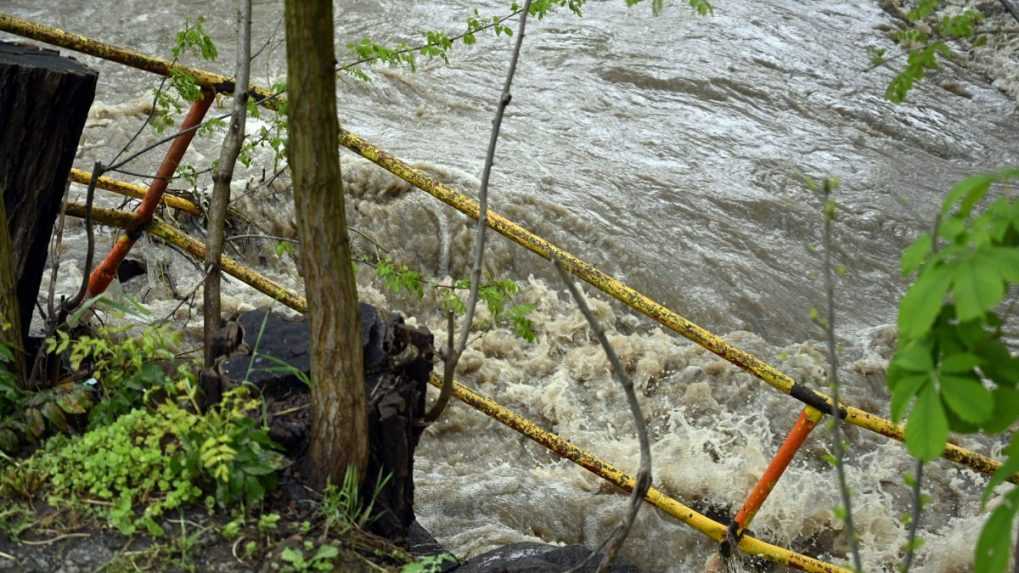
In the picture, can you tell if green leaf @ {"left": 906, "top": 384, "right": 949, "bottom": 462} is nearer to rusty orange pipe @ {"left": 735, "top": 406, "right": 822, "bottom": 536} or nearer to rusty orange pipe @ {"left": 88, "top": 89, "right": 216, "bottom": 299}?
rusty orange pipe @ {"left": 735, "top": 406, "right": 822, "bottom": 536}

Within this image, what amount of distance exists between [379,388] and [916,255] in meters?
1.56

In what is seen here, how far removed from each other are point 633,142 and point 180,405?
17.5 ft

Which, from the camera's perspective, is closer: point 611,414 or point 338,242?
point 338,242

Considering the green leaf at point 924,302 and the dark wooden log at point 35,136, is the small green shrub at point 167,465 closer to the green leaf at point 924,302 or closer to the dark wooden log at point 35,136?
the dark wooden log at point 35,136

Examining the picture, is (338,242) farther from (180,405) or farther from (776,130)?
(776,130)

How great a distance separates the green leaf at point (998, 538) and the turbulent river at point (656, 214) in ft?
7.90

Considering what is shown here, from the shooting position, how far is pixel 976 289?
4.18 ft

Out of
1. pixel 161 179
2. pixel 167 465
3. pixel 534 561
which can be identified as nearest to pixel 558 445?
pixel 534 561

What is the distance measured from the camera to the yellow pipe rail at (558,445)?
2762mm

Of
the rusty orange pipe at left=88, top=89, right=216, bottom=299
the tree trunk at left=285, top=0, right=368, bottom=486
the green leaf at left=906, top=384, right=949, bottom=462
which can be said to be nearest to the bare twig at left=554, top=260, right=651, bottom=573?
the tree trunk at left=285, top=0, right=368, bottom=486

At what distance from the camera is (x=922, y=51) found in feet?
7.93

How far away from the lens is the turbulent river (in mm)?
4445

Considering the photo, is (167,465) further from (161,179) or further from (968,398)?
(968,398)

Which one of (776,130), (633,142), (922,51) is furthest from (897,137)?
(922,51)
